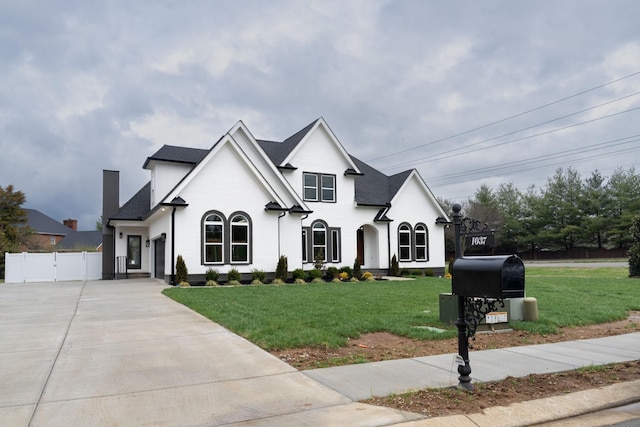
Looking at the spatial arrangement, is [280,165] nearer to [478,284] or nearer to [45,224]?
[478,284]

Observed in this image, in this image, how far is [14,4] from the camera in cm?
1202

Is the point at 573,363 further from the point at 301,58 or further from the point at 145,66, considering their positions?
the point at 145,66

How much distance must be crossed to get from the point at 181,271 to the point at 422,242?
48.9 ft

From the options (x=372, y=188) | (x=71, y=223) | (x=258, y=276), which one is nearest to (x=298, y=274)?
(x=258, y=276)

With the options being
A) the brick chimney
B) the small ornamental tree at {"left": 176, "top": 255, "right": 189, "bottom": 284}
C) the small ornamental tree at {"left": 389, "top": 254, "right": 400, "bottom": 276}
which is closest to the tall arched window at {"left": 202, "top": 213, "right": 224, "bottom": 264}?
the small ornamental tree at {"left": 176, "top": 255, "right": 189, "bottom": 284}

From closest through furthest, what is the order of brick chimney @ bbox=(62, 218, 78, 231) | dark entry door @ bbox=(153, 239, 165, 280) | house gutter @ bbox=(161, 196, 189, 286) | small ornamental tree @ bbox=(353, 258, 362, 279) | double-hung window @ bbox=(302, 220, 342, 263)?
house gutter @ bbox=(161, 196, 189, 286) → dark entry door @ bbox=(153, 239, 165, 280) → double-hung window @ bbox=(302, 220, 342, 263) → small ornamental tree @ bbox=(353, 258, 362, 279) → brick chimney @ bbox=(62, 218, 78, 231)

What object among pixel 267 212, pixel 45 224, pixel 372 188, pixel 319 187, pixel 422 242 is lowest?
pixel 422 242

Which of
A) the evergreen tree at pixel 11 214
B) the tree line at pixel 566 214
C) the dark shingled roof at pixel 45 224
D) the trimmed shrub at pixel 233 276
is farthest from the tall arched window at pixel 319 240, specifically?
the dark shingled roof at pixel 45 224

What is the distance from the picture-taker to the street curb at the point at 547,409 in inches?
177

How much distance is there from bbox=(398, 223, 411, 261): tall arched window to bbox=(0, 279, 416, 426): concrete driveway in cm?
1942

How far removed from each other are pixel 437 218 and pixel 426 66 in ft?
37.2

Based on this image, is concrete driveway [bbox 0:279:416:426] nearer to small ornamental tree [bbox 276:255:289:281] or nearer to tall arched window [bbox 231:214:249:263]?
tall arched window [bbox 231:214:249:263]

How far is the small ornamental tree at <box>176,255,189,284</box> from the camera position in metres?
19.6

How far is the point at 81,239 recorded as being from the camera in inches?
2795
